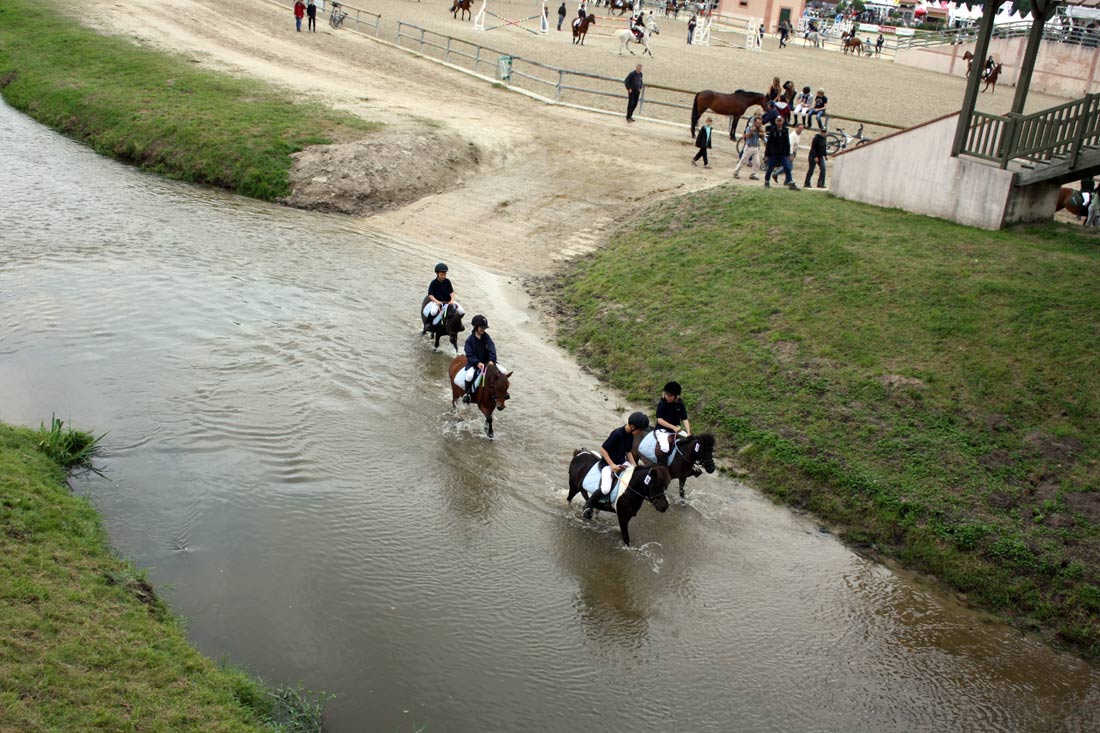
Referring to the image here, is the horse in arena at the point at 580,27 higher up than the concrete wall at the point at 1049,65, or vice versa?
the concrete wall at the point at 1049,65

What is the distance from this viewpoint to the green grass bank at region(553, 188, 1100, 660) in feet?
38.7

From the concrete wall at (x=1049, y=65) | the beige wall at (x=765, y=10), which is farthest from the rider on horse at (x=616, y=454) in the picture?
the beige wall at (x=765, y=10)

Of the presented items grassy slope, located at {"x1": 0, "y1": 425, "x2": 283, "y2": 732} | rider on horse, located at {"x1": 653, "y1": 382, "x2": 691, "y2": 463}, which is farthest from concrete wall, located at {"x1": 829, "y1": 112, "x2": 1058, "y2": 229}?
grassy slope, located at {"x1": 0, "y1": 425, "x2": 283, "y2": 732}

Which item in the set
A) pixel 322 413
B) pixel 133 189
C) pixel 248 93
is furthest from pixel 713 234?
pixel 248 93

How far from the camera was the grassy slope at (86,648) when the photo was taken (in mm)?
7039

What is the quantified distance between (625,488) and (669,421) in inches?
72.3

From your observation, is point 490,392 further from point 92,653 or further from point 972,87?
point 972,87

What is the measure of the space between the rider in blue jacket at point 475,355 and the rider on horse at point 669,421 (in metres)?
2.82

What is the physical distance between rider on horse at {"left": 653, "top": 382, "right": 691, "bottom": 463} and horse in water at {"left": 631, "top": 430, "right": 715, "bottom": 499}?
71 millimetres

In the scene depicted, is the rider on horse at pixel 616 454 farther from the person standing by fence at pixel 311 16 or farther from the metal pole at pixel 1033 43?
the person standing by fence at pixel 311 16

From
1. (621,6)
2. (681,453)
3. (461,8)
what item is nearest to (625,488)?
(681,453)

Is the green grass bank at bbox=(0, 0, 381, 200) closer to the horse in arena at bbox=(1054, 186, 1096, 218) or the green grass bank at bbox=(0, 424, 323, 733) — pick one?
the green grass bank at bbox=(0, 424, 323, 733)

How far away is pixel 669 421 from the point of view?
1276cm

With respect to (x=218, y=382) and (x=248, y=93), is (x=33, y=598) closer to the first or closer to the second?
(x=218, y=382)
